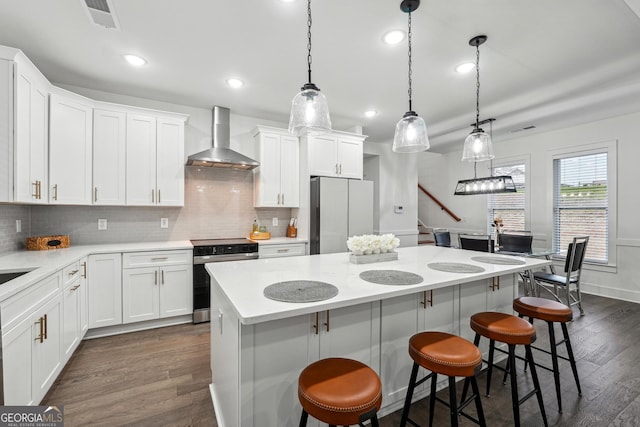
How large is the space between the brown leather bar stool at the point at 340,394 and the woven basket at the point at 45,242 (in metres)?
3.12

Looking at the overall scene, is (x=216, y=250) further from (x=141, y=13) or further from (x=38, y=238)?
(x=141, y=13)

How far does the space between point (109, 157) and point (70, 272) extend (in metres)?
1.38

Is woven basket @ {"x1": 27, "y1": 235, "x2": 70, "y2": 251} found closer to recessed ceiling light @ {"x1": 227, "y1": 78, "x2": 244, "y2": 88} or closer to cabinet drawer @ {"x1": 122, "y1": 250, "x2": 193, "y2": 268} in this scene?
cabinet drawer @ {"x1": 122, "y1": 250, "x2": 193, "y2": 268}

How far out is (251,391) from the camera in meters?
1.36

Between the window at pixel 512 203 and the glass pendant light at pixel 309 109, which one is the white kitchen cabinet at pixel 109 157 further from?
the window at pixel 512 203

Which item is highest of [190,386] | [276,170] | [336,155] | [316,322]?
[336,155]

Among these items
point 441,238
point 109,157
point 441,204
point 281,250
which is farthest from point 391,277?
point 441,204

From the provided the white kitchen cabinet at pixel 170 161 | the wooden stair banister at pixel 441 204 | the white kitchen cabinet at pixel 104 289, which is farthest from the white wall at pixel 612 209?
the white kitchen cabinet at pixel 104 289

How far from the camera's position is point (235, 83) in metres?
3.14

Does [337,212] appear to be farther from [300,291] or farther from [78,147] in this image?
[78,147]

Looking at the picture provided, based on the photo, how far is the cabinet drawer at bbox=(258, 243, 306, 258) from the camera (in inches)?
145

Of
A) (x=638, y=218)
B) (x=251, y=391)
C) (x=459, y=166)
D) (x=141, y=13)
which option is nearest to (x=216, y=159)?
(x=141, y=13)

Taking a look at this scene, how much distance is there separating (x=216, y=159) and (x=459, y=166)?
525 centimetres

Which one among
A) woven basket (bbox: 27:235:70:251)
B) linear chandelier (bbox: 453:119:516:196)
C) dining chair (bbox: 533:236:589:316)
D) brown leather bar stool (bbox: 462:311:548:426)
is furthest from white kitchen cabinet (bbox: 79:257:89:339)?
dining chair (bbox: 533:236:589:316)
